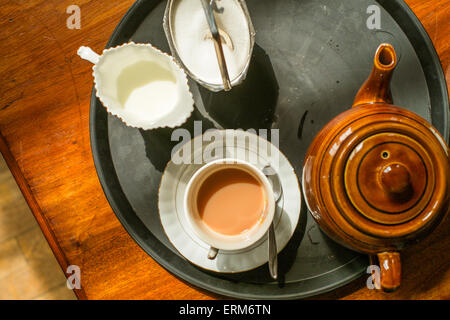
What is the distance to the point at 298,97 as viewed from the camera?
69cm

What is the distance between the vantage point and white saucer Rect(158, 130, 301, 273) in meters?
0.65

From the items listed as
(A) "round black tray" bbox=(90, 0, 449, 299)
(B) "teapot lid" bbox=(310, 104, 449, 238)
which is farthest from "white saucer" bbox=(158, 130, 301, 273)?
(B) "teapot lid" bbox=(310, 104, 449, 238)

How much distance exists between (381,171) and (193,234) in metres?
0.35

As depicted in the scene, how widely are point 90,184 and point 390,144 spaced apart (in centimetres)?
56

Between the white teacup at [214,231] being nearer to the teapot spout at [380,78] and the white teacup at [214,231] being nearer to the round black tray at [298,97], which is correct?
the round black tray at [298,97]

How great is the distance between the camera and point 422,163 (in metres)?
0.49

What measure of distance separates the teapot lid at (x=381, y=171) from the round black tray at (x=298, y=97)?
182 mm

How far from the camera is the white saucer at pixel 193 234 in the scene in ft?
2.14

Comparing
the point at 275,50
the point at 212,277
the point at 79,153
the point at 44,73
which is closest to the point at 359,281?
the point at 212,277

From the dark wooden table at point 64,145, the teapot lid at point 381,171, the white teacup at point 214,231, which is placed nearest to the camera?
the teapot lid at point 381,171

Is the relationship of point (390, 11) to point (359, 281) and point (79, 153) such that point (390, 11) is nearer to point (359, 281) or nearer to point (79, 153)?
point (359, 281)

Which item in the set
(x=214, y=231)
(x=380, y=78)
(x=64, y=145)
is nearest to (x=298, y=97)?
(x=380, y=78)

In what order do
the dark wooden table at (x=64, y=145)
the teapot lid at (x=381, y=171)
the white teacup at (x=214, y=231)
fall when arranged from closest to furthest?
the teapot lid at (x=381, y=171) < the white teacup at (x=214, y=231) < the dark wooden table at (x=64, y=145)

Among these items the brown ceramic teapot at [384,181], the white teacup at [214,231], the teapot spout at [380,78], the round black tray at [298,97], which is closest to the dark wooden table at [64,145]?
the round black tray at [298,97]
